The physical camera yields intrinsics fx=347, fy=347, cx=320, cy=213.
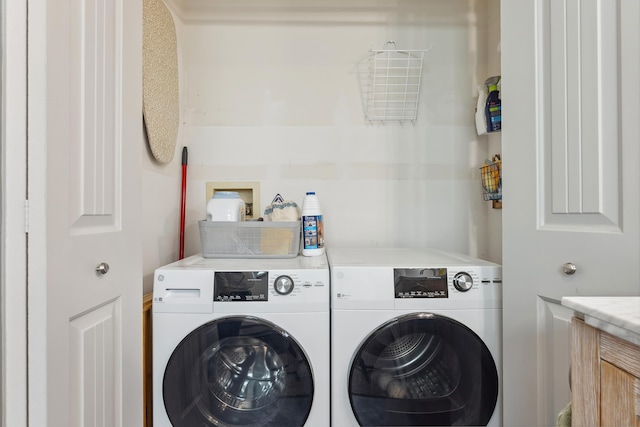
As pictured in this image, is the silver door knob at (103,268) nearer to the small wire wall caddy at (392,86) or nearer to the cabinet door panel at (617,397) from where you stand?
the cabinet door panel at (617,397)

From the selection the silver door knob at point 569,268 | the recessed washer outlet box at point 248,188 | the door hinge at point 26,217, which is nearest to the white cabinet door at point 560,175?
the silver door knob at point 569,268

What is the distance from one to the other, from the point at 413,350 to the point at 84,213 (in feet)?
3.71

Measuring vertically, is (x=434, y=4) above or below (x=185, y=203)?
above

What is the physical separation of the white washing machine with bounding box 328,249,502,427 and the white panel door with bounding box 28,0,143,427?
70cm

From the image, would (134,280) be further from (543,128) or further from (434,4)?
(434,4)

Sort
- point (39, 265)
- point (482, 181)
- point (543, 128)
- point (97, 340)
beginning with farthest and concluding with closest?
point (482, 181), point (543, 128), point (97, 340), point (39, 265)

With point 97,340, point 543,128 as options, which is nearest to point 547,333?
point 543,128

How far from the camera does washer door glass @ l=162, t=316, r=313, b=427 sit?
1202mm

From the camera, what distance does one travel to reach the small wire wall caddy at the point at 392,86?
6.34 feet

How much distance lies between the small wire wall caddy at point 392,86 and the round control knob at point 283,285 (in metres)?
1.11

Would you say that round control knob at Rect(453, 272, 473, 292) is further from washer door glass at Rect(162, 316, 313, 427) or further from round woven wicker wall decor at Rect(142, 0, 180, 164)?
round woven wicker wall decor at Rect(142, 0, 180, 164)

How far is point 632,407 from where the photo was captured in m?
0.61

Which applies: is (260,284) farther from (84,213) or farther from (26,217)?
(26,217)

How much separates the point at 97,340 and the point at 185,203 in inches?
39.4
